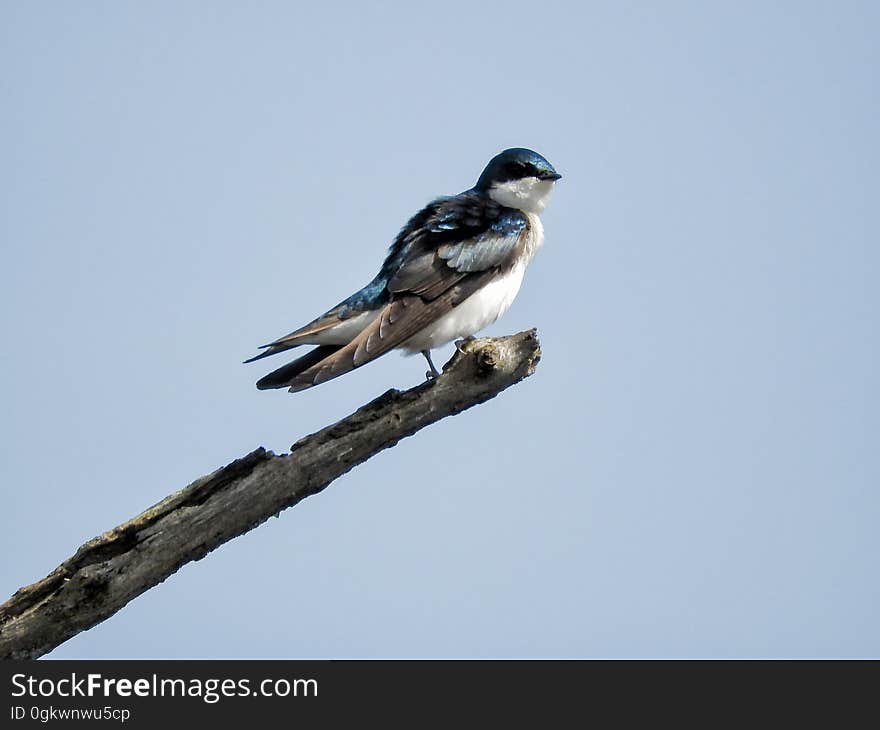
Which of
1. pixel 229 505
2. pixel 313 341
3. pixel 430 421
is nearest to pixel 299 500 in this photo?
pixel 229 505

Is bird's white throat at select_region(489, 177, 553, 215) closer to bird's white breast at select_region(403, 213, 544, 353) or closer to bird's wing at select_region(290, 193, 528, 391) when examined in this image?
bird's wing at select_region(290, 193, 528, 391)

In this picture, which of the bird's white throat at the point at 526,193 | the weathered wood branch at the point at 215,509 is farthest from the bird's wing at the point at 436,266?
the weathered wood branch at the point at 215,509

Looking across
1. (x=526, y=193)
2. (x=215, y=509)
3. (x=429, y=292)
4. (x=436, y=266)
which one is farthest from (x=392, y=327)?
(x=215, y=509)

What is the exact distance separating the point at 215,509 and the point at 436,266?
312 centimetres

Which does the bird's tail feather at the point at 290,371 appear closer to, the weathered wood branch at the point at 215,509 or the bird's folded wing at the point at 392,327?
the bird's folded wing at the point at 392,327

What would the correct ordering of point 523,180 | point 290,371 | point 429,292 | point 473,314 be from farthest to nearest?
point 523,180, point 473,314, point 429,292, point 290,371

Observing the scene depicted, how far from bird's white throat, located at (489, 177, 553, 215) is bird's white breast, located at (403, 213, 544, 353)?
2.81ft

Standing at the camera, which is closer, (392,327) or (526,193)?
(392,327)

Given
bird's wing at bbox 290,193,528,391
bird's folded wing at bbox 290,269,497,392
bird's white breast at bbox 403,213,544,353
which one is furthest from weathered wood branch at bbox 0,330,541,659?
bird's white breast at bbox 403,213,544,353

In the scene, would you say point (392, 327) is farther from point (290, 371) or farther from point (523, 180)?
point (523, 180)

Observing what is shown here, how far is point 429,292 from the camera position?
8.47 meters

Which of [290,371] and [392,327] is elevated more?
[392,327]

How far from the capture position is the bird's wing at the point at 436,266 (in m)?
8.02
